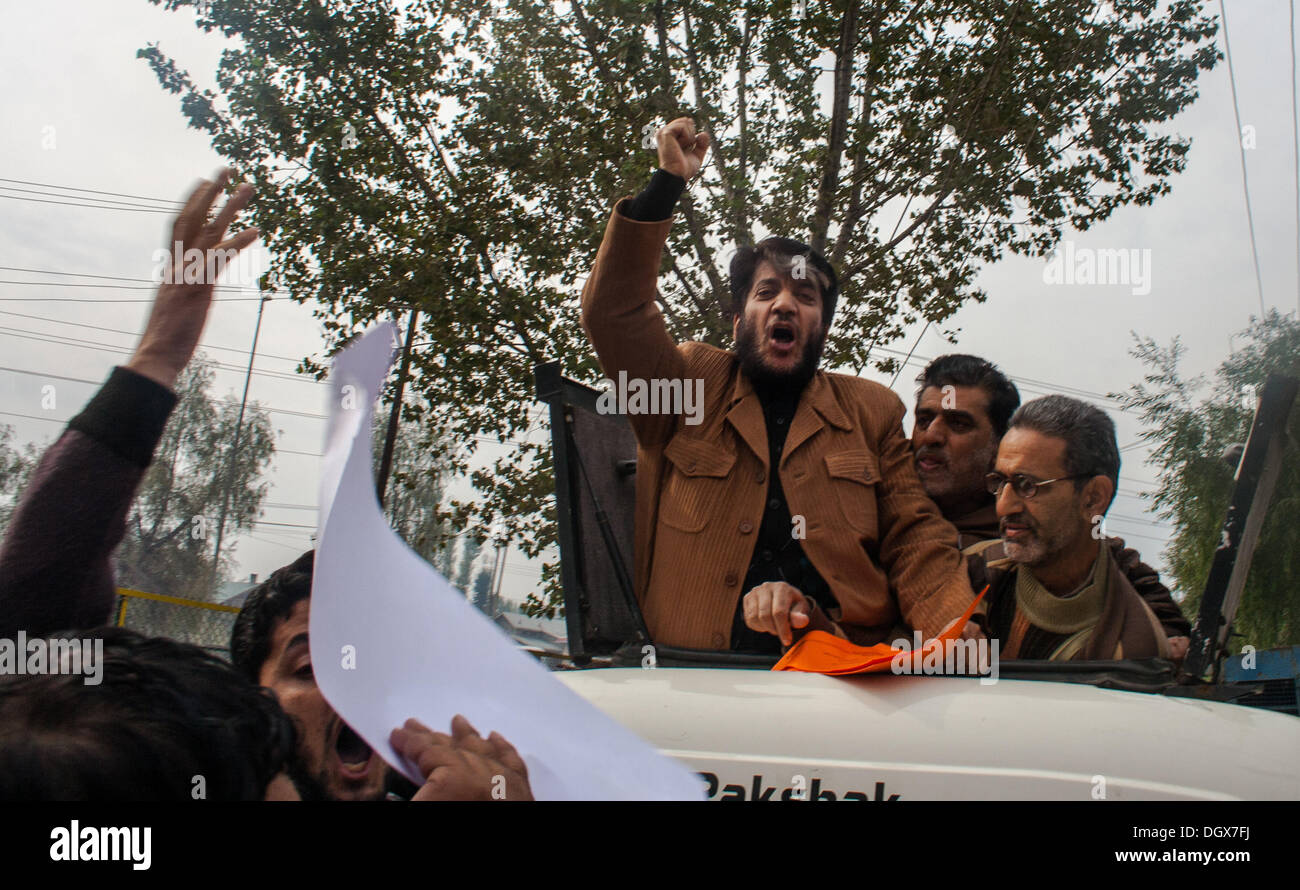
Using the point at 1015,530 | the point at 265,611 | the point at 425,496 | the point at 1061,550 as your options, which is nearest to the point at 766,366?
the point at 1015,530

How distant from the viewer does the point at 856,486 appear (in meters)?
2.78

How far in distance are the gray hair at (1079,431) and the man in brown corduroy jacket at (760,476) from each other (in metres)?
0.37

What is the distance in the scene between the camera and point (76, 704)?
29.9 inches

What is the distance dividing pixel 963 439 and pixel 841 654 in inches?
55.4

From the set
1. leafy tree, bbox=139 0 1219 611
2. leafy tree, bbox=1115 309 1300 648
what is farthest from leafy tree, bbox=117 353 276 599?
leafy tree, bbox=1115 309 1300 648

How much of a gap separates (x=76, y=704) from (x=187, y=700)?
0.08 meters

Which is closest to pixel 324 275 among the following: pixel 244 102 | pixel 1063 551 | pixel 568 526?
pixel 244 102

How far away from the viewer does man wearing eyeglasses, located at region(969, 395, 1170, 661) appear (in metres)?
2.33

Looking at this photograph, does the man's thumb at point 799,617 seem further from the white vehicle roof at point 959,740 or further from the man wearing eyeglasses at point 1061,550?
the man wearing eyeglasses at point 1061,550

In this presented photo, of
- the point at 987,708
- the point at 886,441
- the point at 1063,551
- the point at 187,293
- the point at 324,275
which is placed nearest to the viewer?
the point at 187,293

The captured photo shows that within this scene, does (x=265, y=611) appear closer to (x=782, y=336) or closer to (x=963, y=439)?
(x=782, y=336)
